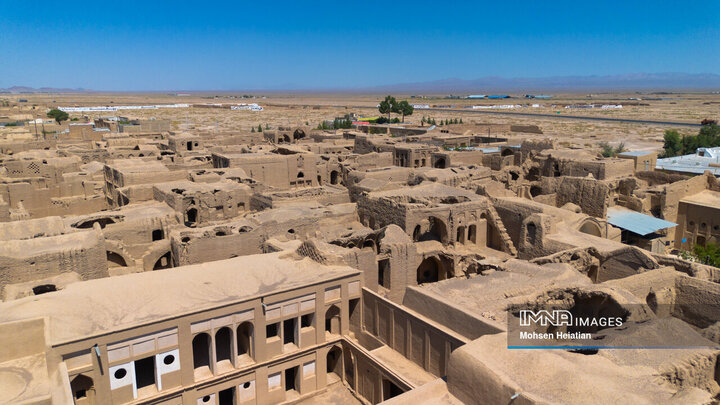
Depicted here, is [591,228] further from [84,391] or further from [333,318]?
[84,391]

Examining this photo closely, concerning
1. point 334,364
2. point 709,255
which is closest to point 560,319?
point 334,364

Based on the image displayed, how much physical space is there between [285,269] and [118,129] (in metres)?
53.3

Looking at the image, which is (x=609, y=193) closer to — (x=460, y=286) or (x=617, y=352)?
(x=460, y=286)

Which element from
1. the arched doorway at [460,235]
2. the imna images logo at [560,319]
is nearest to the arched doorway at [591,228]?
the arched doorway at [460,235]

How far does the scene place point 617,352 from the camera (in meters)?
12.1

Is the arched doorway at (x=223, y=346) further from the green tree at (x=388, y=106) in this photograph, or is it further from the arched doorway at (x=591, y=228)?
the green tree at (x=388, y=106)

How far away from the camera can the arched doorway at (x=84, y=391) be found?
47.6 feet

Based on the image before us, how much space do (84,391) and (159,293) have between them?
136 inches

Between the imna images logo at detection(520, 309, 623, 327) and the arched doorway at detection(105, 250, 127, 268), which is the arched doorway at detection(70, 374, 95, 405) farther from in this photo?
the imna images logo at detection(520, 309, 623, 327)

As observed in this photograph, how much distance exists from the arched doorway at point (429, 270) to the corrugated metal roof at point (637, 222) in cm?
958

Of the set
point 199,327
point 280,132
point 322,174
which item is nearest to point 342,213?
point 199,327

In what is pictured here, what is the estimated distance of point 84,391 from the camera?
1472cm

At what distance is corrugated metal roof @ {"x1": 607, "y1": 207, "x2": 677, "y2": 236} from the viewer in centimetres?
2589

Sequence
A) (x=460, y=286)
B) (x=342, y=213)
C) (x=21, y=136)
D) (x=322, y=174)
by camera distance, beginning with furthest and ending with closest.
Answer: (x=21, y=136)
(x=322, y=174)
(x=342, y=213)
(x=460, y=286)
